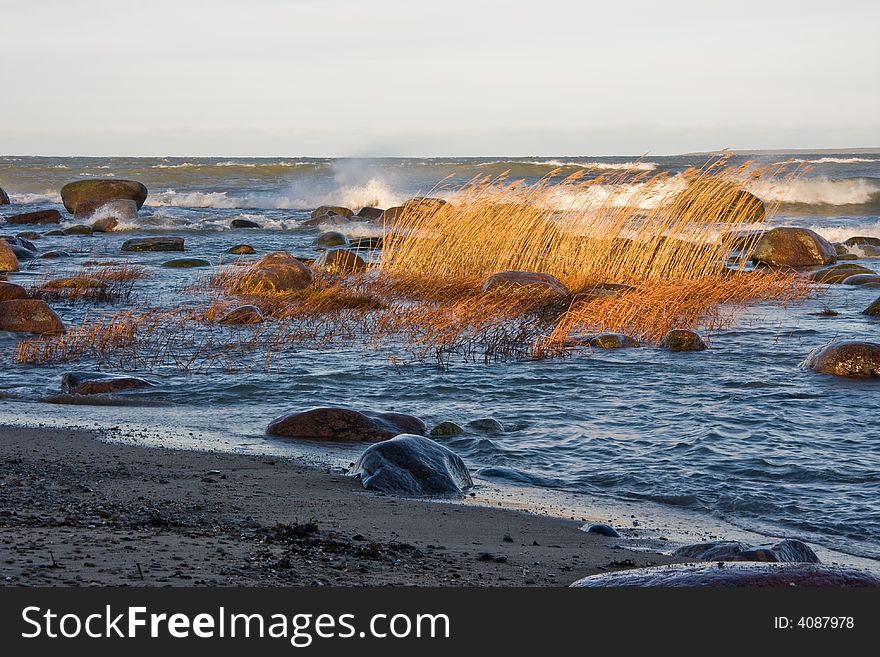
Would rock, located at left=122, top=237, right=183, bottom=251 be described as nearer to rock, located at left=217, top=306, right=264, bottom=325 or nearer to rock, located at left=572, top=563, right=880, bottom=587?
rock, located at left=217, top=306, right=264, bottom=325

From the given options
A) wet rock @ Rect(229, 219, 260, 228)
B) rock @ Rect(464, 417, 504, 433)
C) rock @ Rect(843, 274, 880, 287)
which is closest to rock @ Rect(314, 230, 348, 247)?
wet rock @ Rect(229, 219, 260, 228)

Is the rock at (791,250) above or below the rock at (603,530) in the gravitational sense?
above

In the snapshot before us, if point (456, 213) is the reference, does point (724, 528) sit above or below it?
below

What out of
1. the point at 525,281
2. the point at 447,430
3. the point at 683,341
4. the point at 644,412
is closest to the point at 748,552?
the point at 447,430

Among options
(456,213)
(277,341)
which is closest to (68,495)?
(277,341)

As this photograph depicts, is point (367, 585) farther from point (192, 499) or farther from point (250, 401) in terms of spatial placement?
point (250, 401)

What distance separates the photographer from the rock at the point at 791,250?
771 inches

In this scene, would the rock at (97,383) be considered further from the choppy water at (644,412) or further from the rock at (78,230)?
the rock at (78,230)

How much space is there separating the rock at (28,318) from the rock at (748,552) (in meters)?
9.07

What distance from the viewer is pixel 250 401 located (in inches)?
332

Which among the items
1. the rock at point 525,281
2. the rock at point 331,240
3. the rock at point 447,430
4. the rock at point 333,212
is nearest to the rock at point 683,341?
the rock at point 525,281

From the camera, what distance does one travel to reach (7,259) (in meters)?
18.9

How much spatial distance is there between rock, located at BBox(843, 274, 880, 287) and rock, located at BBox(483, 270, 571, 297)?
593 centimetres

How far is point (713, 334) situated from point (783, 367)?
6.51 ft
